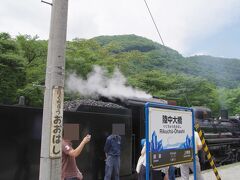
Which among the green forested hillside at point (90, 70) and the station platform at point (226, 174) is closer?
the station platform at point (226, 174)

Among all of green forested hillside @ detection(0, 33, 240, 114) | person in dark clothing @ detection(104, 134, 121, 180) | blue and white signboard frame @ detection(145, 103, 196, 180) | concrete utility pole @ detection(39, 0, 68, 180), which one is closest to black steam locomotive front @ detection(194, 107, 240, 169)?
green forested hillside @ detection(0, 33, 240, 114)

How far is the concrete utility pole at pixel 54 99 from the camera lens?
325 centimetres

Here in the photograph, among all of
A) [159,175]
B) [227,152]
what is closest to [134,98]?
[159,175]

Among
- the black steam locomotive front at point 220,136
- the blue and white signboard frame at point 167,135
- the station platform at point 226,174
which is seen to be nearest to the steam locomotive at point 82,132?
the station platform at point 226,174

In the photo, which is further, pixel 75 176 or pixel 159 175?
pixel 159 175

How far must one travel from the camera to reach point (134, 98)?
820 centimetres

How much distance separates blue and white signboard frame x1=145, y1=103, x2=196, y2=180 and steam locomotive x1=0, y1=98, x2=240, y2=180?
104 centimetres

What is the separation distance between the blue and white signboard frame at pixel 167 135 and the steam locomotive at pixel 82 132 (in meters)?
1.04

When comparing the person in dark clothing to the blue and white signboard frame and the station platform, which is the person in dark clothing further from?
the station platform

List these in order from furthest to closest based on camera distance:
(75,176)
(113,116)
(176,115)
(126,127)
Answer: (126,127), (113,116), (176,115), (75,176)

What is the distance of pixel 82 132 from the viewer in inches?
243

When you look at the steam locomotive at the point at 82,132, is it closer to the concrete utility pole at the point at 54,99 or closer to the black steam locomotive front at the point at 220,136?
the concrete utility pole at the point at 54,99

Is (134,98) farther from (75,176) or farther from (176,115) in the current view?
(75,176)

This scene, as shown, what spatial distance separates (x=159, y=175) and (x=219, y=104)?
2879 centimetres
